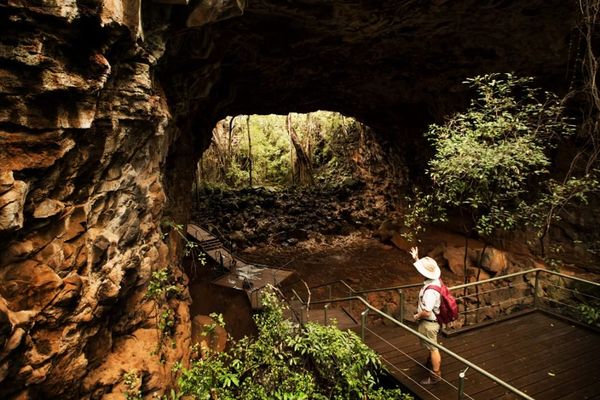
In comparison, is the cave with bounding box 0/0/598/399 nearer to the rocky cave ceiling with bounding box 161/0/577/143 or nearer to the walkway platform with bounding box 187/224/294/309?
the rocky cave ceiling with bounding box 161/0/577/143

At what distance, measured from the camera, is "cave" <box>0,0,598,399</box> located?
281 centimetres

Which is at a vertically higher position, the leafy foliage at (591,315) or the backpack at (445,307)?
the backpack at (445,307)

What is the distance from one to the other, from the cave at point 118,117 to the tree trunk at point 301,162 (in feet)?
45.7

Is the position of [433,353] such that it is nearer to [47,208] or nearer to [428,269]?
[428,269]

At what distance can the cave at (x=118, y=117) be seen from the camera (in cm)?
281

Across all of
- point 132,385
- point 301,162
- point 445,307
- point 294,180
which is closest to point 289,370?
point 132,385

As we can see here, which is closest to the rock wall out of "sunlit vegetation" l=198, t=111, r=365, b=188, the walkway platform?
the walkway platform

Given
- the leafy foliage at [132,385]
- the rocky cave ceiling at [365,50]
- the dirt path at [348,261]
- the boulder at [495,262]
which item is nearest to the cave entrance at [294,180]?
the dirt path at [348,261]

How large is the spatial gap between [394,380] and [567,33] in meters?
9.40

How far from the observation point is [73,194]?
12.0 ft

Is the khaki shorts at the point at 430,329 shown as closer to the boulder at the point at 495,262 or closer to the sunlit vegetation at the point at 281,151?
the boulder at the point at 495,262

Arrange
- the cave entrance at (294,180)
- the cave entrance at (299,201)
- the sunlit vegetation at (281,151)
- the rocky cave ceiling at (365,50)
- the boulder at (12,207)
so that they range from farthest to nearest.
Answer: the sunlit vegetation at (281,151), the cave entrance at (294,180), the cave entrance at (299,201), the rocky cave ceiling at (365,50), the boulder at (12,207)

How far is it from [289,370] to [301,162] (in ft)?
68.9

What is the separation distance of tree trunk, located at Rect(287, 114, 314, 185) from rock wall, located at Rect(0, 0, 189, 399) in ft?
64.2
